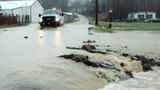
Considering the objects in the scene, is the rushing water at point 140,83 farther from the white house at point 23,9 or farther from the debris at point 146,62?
the white house at point 23,9

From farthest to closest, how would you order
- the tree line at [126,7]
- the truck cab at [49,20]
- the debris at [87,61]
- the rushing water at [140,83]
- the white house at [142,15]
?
1. the white house at [142,15]
2. the tree line at [126,7]
3. the truck cab at [49,20]
4. the debris at [87,61]
5. the rushing water at [140,83]

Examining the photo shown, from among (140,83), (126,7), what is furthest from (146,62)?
(126,7)

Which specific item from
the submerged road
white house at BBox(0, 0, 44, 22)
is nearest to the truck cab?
the submerged road

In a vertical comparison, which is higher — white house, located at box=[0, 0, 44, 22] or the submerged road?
white house, located at box=[0, 0, 44, 22]

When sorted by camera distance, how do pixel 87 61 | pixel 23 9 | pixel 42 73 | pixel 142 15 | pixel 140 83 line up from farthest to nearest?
pixel 142 15, pixel 23 9, pixel 87 61, pixel 140 83, pixel 42 73

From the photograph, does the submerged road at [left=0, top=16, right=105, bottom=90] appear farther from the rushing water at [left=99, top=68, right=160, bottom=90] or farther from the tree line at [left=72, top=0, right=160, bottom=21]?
the tree line at [left=72, top=0, right=160, bottom=21]

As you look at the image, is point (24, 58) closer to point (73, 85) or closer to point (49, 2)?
point (73, 85)

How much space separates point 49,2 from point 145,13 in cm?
4300

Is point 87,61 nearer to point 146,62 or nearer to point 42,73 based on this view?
point 42,73

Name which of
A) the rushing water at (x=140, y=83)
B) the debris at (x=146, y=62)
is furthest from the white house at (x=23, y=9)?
the rushing water at (x=140, y=83)

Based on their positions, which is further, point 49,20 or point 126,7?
point 126,7

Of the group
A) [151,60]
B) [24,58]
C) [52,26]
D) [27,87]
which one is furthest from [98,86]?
[52,26]

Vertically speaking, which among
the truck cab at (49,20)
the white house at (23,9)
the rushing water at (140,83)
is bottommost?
the rushing water at (140,83)

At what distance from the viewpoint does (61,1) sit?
178m
